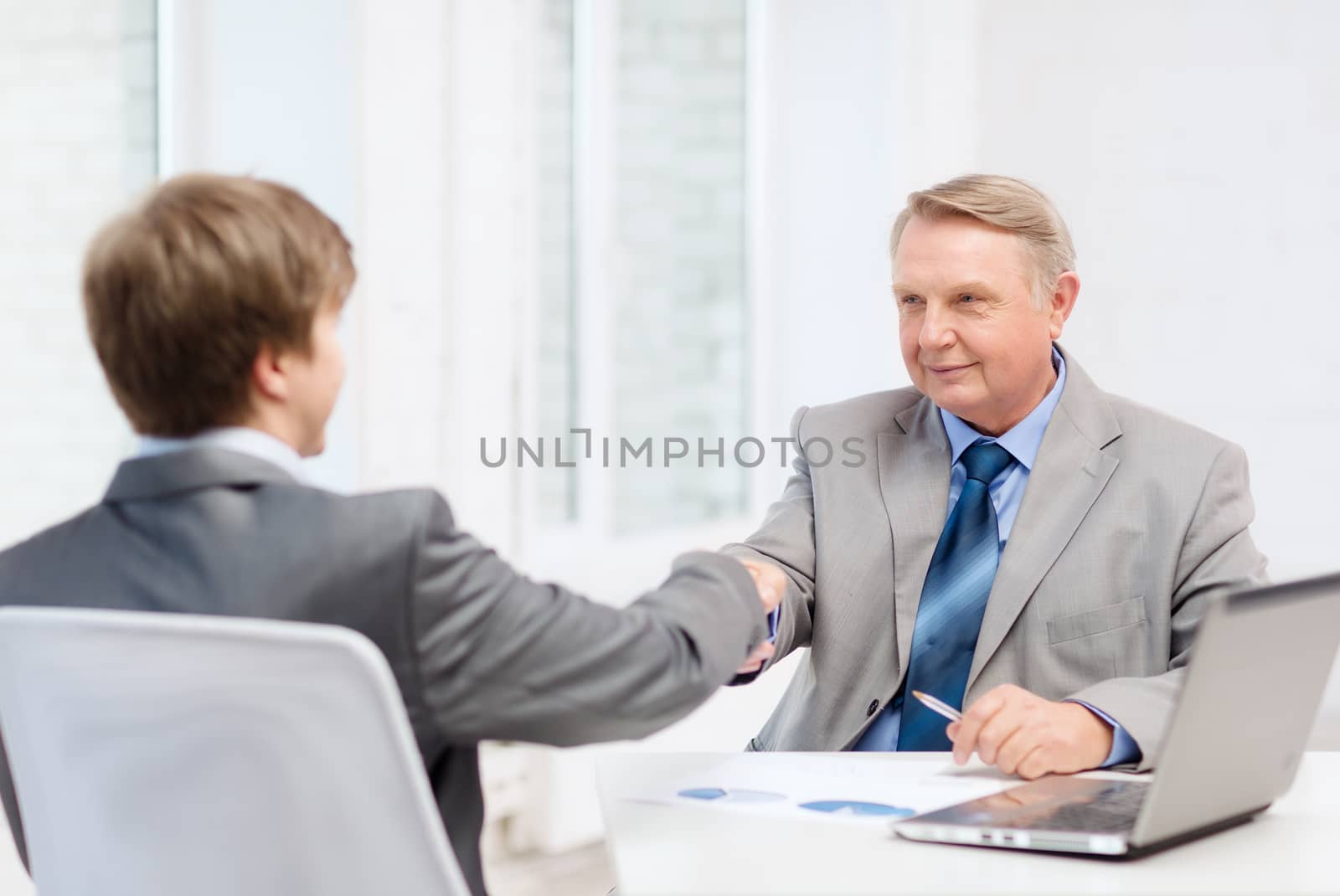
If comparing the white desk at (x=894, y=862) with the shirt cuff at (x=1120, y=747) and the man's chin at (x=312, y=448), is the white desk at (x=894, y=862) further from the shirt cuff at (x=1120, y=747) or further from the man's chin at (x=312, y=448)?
the man's chin at (x=312, y=448)

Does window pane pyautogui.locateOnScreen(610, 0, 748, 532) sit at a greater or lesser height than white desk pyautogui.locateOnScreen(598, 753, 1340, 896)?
greater

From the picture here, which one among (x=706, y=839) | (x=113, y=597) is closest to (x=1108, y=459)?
(x=706, y=839)

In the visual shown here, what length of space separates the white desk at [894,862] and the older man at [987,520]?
48cm

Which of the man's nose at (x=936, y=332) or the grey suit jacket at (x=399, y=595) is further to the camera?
the man's nose at (x=936, y=332)

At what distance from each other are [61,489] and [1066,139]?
2.89 m

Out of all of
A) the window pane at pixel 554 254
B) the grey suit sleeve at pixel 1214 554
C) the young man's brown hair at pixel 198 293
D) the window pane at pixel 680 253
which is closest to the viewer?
the young man's brown hair at pixel 198 293

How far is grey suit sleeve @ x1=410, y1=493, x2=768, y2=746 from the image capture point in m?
0.98

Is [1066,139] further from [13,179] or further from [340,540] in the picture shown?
[340,540]

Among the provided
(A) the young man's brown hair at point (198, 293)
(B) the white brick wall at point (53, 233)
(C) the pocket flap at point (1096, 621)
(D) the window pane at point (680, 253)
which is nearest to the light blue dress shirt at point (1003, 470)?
(C) the pocket flap at point (1096, 621)

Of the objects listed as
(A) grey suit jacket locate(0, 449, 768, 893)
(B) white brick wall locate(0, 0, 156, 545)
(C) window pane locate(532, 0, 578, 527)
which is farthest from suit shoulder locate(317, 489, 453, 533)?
(C) window pane locate(532, 0, 578, 527)

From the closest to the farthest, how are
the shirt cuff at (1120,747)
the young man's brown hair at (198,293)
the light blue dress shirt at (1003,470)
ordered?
the young man's brown hair at (198,293) → the shirt cuff at (1120,747) → the light blue dress shirt at (1003,470)

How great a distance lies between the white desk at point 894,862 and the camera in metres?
1.01

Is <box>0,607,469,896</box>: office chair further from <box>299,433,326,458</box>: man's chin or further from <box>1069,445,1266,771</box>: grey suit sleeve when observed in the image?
<box>1069,445,1266,771</box>: grey suit sleeve

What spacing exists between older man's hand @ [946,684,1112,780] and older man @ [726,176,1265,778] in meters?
0.29
